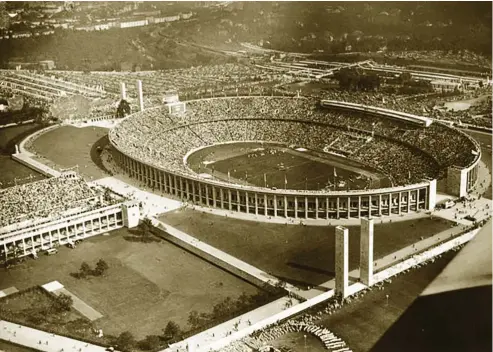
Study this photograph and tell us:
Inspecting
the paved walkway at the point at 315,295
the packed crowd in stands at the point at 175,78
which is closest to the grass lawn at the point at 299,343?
the paved walkway at the point at 315,295

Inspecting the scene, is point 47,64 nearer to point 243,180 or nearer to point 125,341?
point 243,180

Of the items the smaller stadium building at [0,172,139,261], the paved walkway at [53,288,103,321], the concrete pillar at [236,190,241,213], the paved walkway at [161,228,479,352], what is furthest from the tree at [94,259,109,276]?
the concrete pillar at [236,190,241,213]

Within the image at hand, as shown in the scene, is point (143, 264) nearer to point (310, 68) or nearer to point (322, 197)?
point (322, 197)

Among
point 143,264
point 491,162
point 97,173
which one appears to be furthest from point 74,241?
point 491,162

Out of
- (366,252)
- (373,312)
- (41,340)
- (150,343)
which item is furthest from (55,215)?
(373,312)

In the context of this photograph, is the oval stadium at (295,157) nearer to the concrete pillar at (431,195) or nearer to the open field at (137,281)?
the concrete pillar at (431,195)
